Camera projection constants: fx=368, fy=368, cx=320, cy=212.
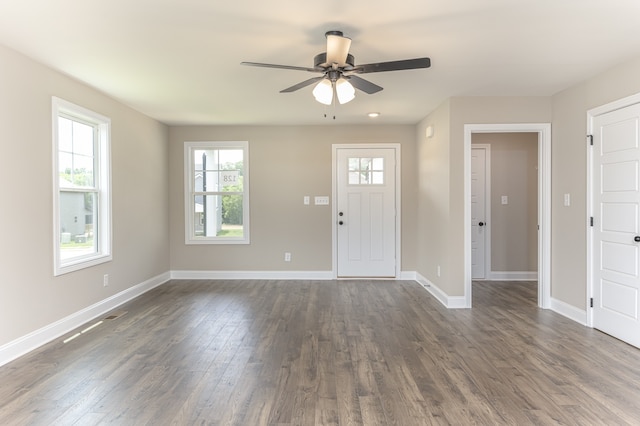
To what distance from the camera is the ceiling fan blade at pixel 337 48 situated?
236 centimetres

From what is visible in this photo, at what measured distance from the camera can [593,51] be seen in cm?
296

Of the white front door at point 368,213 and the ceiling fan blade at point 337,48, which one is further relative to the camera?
the white front door at point 368,213

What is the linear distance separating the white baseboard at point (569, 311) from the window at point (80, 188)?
5.09 metres

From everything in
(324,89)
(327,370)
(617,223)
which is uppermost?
(324,89)

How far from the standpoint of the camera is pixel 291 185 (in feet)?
19.3

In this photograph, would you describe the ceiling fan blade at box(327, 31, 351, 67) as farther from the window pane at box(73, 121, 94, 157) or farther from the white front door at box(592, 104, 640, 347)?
the window pane at box(73, 121, 94, 157)

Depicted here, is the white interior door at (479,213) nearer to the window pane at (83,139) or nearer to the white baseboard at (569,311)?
the white baseboard at (569,311)

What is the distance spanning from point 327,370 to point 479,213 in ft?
13.6

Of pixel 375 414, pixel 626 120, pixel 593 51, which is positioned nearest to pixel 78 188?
pixel 375 414

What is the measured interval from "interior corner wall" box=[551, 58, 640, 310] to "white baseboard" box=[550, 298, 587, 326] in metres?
0.05

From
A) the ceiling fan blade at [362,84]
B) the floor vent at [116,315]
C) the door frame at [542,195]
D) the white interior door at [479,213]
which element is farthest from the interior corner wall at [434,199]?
the floor vent at [116,315]

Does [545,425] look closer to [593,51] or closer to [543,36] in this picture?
[543,36]

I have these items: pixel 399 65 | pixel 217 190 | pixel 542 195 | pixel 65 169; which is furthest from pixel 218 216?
pixel 542 195

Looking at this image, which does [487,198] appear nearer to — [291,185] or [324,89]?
[291,185]
